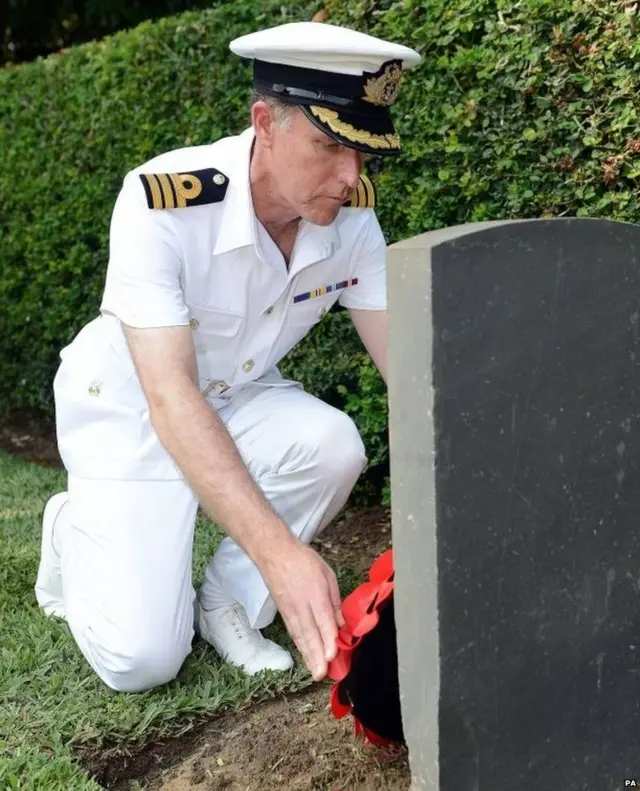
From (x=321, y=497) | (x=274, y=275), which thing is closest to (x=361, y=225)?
(x=274, y=275)

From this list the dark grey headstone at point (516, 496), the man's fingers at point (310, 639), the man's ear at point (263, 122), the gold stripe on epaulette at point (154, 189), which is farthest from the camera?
the gold stripe on epaulette at point (154, 189)

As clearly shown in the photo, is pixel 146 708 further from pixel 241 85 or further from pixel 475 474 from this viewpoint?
pixel 241 85

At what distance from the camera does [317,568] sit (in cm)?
181

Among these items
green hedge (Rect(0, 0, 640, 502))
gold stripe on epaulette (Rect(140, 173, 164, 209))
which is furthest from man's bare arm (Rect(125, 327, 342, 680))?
green hedge (Rect(0, 0, 640, 502))

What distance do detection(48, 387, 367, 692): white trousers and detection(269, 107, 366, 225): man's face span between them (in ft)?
2.04

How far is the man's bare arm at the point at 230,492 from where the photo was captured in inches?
70.7

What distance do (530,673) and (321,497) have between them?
3.57 feet

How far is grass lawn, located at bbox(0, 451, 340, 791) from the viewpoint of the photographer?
2.10 metres

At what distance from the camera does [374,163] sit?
3.61 meters

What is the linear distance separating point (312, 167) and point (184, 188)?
0.37 m

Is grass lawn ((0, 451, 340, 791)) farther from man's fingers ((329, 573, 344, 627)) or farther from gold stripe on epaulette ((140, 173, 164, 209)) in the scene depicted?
gold stripe on epaulette ((140, 173, 164, 209))

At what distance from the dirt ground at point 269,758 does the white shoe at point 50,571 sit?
783 millimetres

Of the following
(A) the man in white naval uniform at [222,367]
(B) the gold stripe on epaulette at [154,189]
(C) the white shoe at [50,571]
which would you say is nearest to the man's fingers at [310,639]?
(A) the man in white naval uniform at [222,367]

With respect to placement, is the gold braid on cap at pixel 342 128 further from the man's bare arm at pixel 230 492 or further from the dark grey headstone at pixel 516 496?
the dark grey headstone at pixel 516 496
